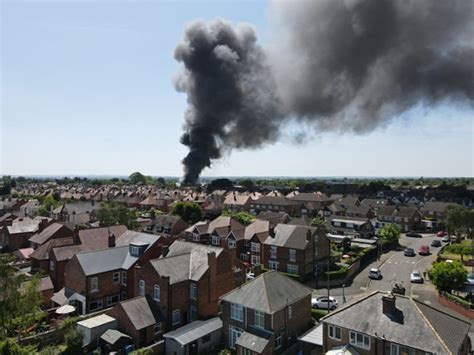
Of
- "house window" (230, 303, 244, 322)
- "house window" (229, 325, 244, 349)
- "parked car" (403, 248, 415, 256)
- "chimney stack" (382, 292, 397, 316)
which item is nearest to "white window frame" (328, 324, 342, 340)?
"chimney stack" (382, 292, 397, 316)

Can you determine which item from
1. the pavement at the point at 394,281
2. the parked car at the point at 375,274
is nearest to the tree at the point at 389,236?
the pavement at the point at 394,281

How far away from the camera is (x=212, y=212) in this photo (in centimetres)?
10106

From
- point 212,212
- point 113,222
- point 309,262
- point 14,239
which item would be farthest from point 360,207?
point 14,239

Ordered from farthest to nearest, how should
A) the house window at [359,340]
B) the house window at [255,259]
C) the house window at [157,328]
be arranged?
the house window at [255,259], the house window at [157,328], the house window at [359,340]

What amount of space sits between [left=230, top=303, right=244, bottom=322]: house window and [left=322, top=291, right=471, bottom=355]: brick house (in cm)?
676

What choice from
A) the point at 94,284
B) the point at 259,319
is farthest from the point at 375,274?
the point at 94,284

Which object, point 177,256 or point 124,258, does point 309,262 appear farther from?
point 124,258

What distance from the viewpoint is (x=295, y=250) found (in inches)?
1844

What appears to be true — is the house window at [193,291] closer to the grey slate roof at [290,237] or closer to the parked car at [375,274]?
the grey slate roof at [290,237]

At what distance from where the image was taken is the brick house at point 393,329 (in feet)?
63.4

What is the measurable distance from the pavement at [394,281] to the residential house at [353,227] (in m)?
9.26

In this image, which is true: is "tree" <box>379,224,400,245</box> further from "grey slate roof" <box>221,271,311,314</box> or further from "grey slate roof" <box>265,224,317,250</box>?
"grey slate roof" <box>221,271,311,314</box>

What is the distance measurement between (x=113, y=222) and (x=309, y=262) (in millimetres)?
37982

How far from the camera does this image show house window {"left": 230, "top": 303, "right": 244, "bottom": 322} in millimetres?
26764
